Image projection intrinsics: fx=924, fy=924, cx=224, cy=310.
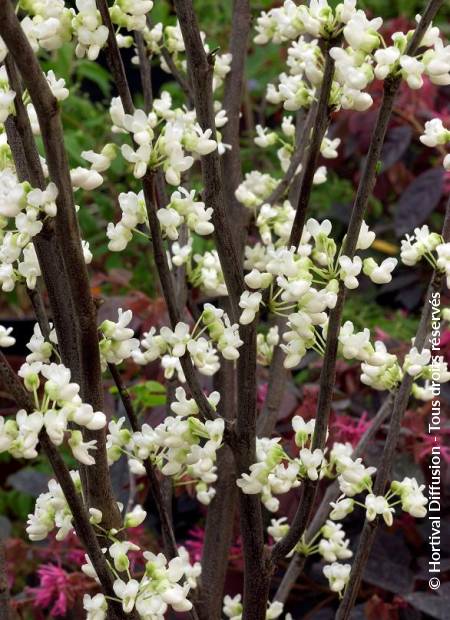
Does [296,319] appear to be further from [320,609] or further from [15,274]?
[320,609]

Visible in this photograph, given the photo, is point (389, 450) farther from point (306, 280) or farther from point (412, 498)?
point (306, 280)

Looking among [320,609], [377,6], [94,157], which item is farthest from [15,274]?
[377,6]

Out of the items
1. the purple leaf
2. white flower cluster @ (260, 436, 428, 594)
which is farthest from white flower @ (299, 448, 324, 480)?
the purple leaf

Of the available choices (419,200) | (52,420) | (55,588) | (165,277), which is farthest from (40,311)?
(419,200)

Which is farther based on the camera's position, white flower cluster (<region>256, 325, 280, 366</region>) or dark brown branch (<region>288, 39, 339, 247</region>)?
white flower cluster (<region>256, 325, 280, 366</region>)

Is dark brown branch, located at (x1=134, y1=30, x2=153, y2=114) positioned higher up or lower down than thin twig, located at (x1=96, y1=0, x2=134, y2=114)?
higher up

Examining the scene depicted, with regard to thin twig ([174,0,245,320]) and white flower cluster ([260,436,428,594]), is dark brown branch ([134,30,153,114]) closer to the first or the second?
thin twig ([174,0,245,320])
